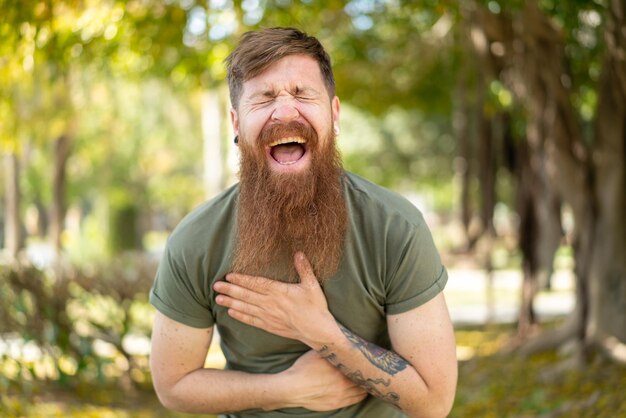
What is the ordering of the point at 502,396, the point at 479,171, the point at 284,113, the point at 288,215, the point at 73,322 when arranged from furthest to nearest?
the point at 479,171
the point at 73,322
the point at 502,396
the point at 288,215
the point at 284,113

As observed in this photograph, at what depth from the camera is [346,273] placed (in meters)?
2.31

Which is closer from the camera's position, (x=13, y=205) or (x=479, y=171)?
(x=479, y=171)

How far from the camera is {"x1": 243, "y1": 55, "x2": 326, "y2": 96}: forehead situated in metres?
2.27

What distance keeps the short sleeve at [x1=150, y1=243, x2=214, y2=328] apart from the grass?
4299mm

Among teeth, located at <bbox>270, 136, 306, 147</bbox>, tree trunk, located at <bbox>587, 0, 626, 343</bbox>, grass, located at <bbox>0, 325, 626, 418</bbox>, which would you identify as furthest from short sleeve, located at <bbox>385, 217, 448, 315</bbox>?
tree trunk, located at <bbox>587, 0, 626, 343</bbox>

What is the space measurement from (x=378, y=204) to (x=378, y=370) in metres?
0.47

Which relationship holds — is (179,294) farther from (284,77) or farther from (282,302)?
(284,77)

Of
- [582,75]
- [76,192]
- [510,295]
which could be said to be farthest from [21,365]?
[76,192]

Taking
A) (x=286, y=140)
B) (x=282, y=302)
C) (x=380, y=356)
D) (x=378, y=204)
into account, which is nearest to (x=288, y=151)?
(x=286, y=140)

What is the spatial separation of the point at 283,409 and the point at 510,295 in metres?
14.6

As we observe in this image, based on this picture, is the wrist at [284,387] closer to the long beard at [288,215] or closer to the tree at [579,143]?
the long beard at [288,215]

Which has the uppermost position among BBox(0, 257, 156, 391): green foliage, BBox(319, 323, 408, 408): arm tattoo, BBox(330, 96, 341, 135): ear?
BBox(330, 96, 341, 135): ear

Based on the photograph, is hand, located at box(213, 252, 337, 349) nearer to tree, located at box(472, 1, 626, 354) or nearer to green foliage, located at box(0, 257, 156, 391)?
tree, located at box(472, 1, 626, 354)

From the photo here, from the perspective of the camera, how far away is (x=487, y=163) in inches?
423
